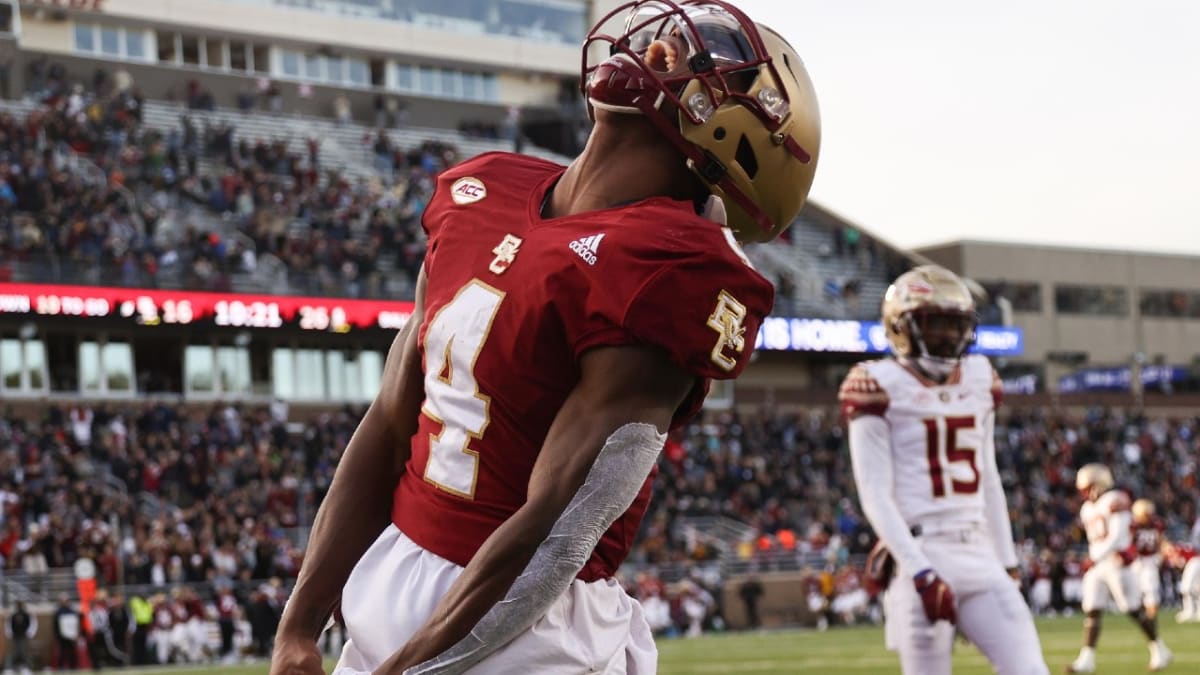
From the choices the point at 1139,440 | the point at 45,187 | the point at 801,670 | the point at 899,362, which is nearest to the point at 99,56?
the point at 45,187

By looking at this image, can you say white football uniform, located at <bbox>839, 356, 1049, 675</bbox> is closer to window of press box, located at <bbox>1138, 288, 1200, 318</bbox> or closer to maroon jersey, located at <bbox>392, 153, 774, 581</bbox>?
maroon jersey, located at <bbox>392, 153, 774, 581</bbox>

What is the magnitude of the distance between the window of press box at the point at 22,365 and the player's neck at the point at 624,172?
2938 cm

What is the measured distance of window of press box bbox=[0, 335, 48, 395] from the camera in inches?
1195

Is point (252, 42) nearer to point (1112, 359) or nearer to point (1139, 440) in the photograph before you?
point (1139, 440)

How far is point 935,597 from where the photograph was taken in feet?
20.4

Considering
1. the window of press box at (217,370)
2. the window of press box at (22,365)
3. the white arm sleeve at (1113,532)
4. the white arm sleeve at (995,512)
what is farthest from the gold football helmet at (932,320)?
the window of press box at (217,370)

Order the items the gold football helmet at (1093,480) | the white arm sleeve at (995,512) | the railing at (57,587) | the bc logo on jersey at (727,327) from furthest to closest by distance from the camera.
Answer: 1. the railing at (57,587)
2. the gold football helmet at (1093,480)
3. the white arm sleeve at (995,512)
4. the bc logo on jersey at (727,327)

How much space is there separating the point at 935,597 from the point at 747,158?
3790mm

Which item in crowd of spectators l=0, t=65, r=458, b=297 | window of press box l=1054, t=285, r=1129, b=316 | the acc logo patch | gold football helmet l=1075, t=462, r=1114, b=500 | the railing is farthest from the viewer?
window of press box l=1054, t=285, r=1129, b=316

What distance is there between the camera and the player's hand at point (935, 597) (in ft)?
20.4

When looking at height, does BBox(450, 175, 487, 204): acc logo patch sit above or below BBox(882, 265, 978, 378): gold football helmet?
above

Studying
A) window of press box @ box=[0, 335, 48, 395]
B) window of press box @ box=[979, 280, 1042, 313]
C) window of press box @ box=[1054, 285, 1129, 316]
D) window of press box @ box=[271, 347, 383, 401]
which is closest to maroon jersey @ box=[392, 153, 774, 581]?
window of press box @ box=[0, 335, 48, 395]

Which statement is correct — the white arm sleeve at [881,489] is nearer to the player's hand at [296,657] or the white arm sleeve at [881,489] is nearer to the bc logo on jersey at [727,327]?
the player's hand at [296,657]

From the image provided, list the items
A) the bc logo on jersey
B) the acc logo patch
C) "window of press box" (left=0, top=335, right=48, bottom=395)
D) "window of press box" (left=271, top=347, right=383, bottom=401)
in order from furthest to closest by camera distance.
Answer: "window of press box" (left=271, top=347, right=383, bottom=401), "window of press box" (left=0, top=335, right=48, bottom=395), the acc logo patch, the bc logo on jersey
